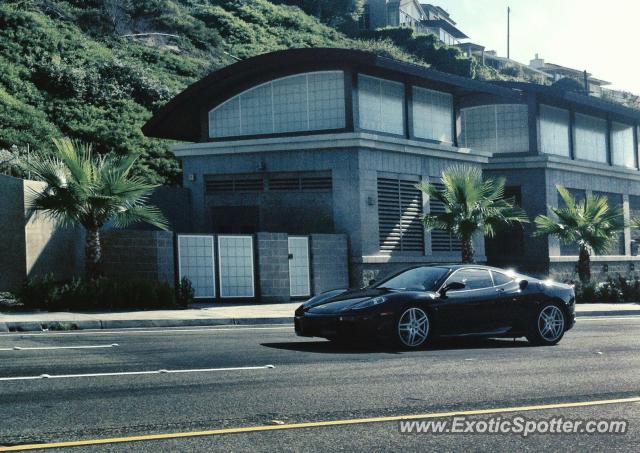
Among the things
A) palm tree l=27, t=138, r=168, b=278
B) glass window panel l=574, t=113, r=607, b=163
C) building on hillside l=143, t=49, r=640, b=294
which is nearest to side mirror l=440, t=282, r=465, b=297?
palm tree l=27, t=138, r=168, b=278

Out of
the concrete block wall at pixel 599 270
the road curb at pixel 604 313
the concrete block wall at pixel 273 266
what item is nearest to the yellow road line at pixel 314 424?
the road curb at pixel 604 313

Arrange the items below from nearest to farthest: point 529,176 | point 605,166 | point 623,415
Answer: point 623,415 < point 529,176 < point 605,166

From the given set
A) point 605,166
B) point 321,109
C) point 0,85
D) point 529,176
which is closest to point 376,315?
point 321,109

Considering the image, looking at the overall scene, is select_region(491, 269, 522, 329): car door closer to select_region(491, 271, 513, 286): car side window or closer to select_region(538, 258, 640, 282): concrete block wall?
select_region(491, 271, 513, 286): car side window

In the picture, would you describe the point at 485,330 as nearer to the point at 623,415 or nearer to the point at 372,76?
the point at 623,415

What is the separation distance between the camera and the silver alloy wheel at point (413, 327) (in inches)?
523

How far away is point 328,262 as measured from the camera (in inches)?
1097

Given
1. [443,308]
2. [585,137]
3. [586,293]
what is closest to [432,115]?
[586,293]

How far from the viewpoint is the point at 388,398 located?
347 inches

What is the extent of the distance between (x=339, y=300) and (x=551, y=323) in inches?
148

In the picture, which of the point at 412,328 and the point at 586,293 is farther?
the point at 586,293

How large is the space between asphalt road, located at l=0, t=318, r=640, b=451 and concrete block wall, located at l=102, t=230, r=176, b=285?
28.5 ft

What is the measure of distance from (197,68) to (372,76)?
34365mm

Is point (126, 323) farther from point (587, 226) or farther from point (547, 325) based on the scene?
point (587, 226)
